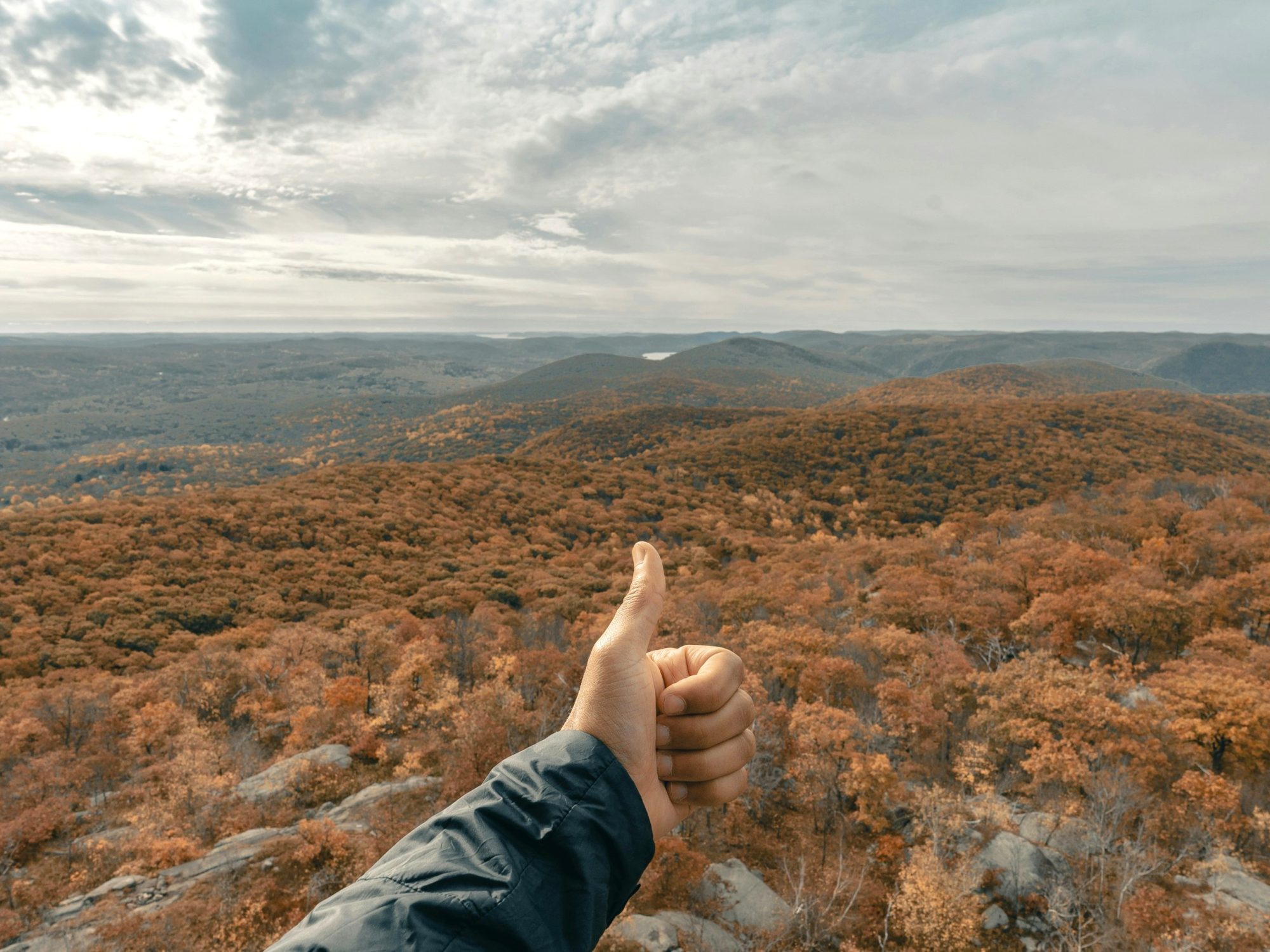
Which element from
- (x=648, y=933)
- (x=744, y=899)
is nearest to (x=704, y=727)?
(x=648, y=933)

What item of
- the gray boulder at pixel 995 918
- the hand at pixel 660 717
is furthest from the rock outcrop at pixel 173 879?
the hand at pixel 660 717

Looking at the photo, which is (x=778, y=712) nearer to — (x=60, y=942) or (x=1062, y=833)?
(x=1062, y=833)

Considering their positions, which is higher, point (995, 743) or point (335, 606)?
point (995, 743)

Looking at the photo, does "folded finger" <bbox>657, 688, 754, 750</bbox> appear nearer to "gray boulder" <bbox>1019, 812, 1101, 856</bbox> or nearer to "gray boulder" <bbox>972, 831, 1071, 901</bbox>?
"gray boulder" <bbox>972, 831, 1071, 901</bbox>

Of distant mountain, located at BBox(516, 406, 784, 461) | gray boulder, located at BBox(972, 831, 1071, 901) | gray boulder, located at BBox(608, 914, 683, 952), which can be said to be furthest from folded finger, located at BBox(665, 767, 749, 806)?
distant mountain, located at BBox(516, 406, 784, 461)

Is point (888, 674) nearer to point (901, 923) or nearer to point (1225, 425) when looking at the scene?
point (901, 923)

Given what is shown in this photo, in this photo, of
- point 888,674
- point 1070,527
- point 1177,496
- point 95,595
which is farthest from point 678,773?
point 1177,496
